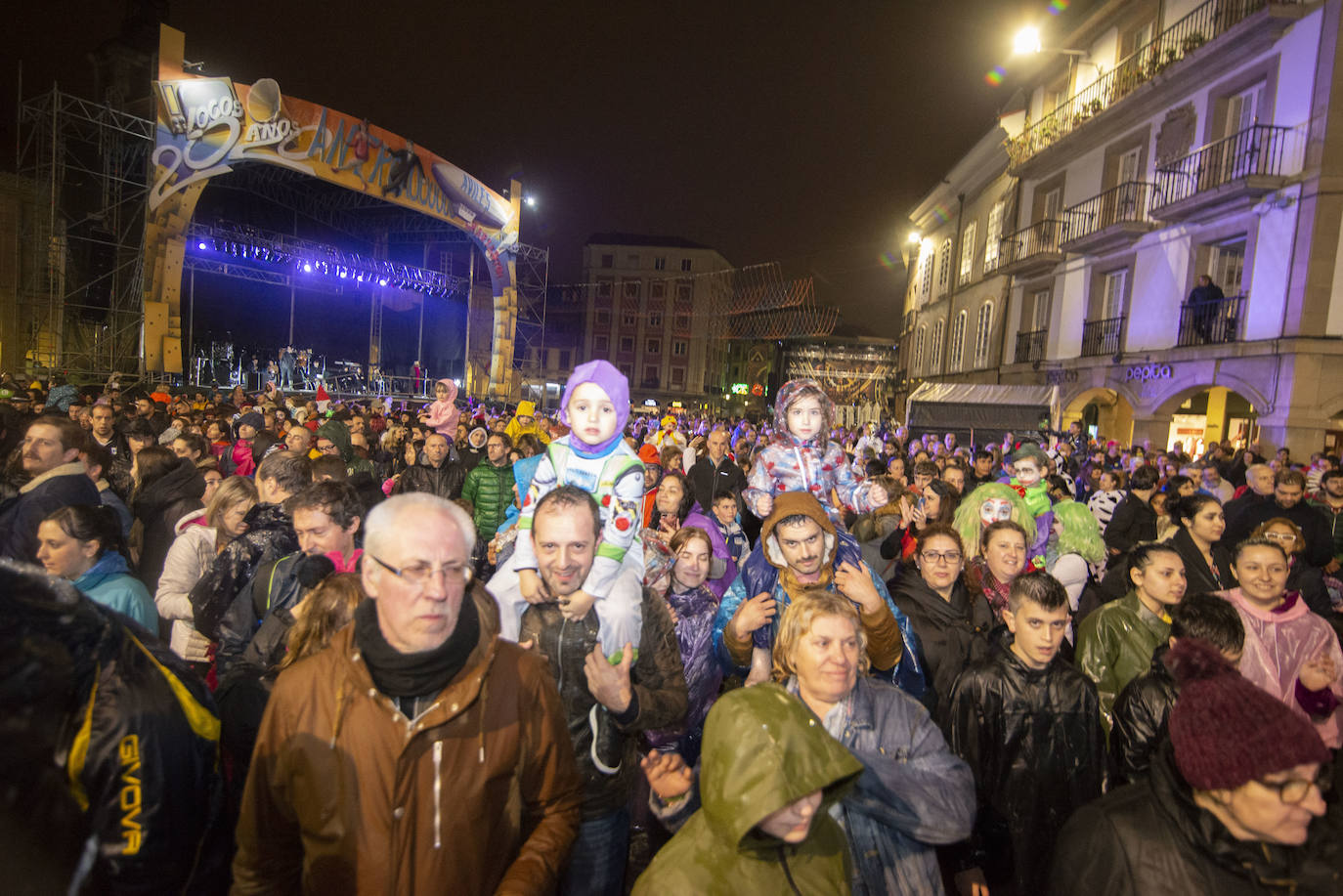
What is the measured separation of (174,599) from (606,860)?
9.02 feet

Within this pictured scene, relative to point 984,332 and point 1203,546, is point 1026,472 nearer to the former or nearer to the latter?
point 1203,546

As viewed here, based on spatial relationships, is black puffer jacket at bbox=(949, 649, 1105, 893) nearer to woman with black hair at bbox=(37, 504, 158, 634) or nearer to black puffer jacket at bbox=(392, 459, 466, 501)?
woman with black hair at bbox=(37, 504, 158, 634)

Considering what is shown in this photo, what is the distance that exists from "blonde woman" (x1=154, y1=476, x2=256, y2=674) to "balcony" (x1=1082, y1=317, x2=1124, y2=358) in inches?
792

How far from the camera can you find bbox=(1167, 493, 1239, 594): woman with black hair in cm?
471

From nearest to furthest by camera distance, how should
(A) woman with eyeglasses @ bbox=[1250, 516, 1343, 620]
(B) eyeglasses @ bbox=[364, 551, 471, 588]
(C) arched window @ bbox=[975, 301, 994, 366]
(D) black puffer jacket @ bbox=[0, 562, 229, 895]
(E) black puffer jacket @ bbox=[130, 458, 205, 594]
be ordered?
(D) black puffer jacket @ bbox=[0, 562, 229, 895]
(B) eyeglasses @ bbox=[364, 551, 471, 588]
(A) woman with eyeglasses @ bbox=[1250, 516, 1343, 620]
(E) black puffer jacket @ bbox=[130, 458, 205, 594]
(C) arched window @ bbox=[975, 301, 994, 366]

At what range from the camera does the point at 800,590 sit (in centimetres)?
315

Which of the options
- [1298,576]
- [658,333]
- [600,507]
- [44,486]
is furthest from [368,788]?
[658,333]

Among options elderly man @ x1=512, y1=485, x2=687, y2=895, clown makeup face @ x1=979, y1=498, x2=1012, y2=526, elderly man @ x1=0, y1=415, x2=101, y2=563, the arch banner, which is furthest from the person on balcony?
the arch banner

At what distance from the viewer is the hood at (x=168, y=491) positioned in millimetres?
5086

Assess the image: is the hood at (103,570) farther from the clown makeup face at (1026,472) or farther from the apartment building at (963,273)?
the apartment building at (963,273)

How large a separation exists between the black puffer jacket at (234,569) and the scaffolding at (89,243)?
1645 centimetres

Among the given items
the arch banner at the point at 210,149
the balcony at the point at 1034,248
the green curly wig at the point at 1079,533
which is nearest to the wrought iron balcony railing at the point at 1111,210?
the balcony at the point at 1034,248

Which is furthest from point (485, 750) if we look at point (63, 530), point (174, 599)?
point (174, 599)

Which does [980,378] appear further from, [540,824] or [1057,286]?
[540,824]
